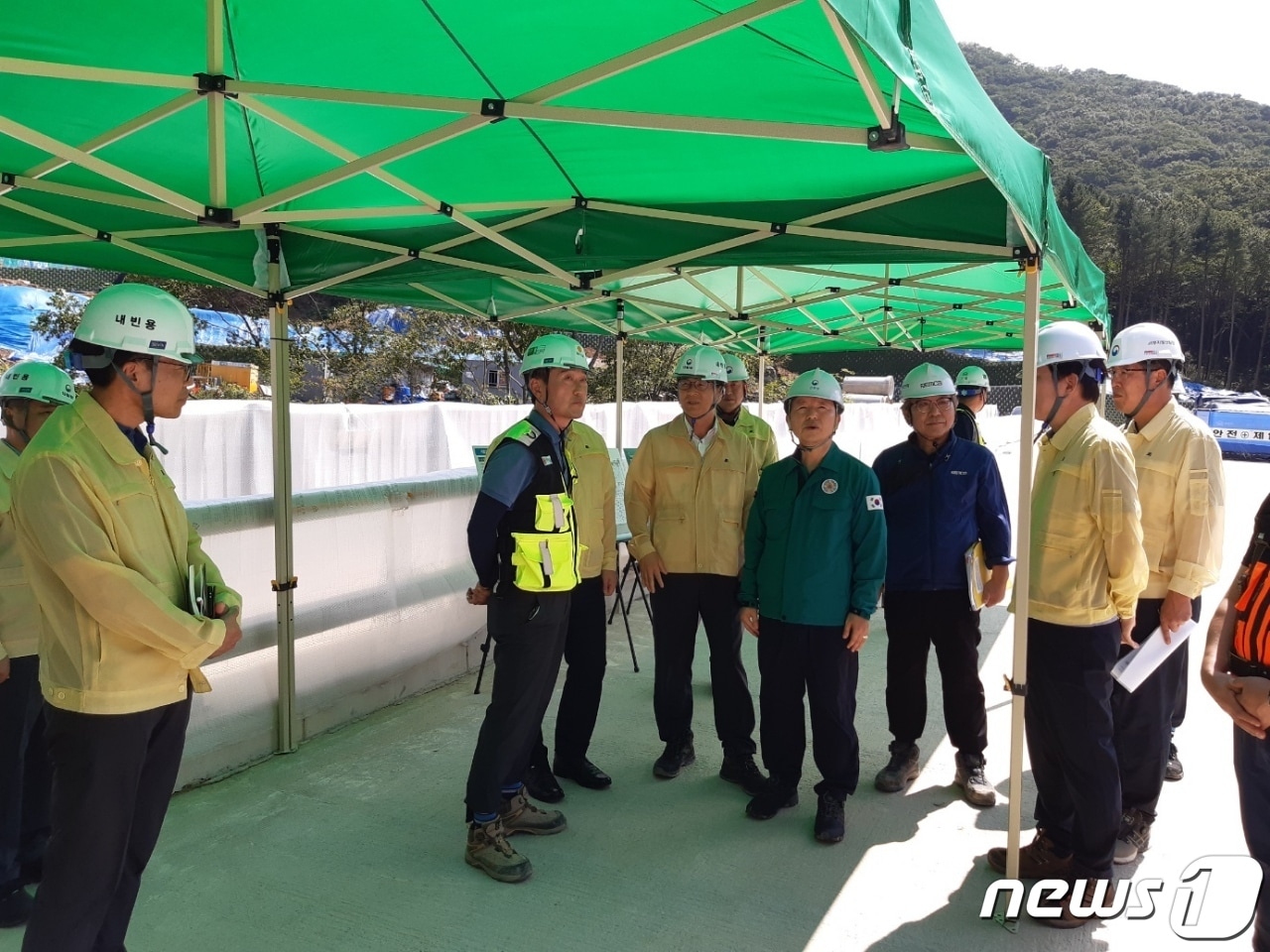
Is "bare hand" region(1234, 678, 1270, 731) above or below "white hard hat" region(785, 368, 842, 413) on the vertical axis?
below

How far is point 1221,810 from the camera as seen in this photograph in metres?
3.87

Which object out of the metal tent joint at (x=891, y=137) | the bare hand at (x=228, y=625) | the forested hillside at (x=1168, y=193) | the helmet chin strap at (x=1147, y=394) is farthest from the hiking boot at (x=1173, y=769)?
the forested hillside at (x=1168, y=193)

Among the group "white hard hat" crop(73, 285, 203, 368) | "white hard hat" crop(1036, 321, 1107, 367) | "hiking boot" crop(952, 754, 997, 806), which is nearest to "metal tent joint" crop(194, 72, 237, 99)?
"white hard hat" crop(73, 285, 203, 368)

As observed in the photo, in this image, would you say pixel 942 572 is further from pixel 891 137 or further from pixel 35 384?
pixel 35 384

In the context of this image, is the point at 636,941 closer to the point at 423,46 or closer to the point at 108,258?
the point at 423,46

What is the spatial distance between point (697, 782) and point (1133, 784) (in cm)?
185

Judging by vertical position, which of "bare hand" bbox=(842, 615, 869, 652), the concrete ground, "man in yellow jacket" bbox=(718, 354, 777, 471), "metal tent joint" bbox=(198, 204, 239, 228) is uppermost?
"metal tent joint" bbox=(198, 204, 239, 228)

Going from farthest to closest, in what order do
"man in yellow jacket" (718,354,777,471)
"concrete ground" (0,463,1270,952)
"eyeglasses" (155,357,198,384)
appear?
"man in yellow jacket" (718,354,777,471) → "concrete ground" (0,463,1270,952) → "eyeglasses" (155,357,198,384)

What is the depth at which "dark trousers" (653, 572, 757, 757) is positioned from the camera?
4.09m

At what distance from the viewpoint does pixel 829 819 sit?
355 cm

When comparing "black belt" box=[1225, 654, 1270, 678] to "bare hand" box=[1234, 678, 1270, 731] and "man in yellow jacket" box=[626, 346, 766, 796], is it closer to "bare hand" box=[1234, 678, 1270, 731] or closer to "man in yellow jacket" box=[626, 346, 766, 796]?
"bare hand" box=[1234, 678, 1270, 731]

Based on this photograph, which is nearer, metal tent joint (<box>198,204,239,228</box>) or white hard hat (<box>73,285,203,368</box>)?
white hard hat (<box>73,285,203,368</box>)

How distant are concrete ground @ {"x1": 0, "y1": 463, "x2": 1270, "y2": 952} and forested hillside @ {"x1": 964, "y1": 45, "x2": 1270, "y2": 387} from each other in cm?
4752

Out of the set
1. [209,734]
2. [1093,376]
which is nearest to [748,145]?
[1093,376]
